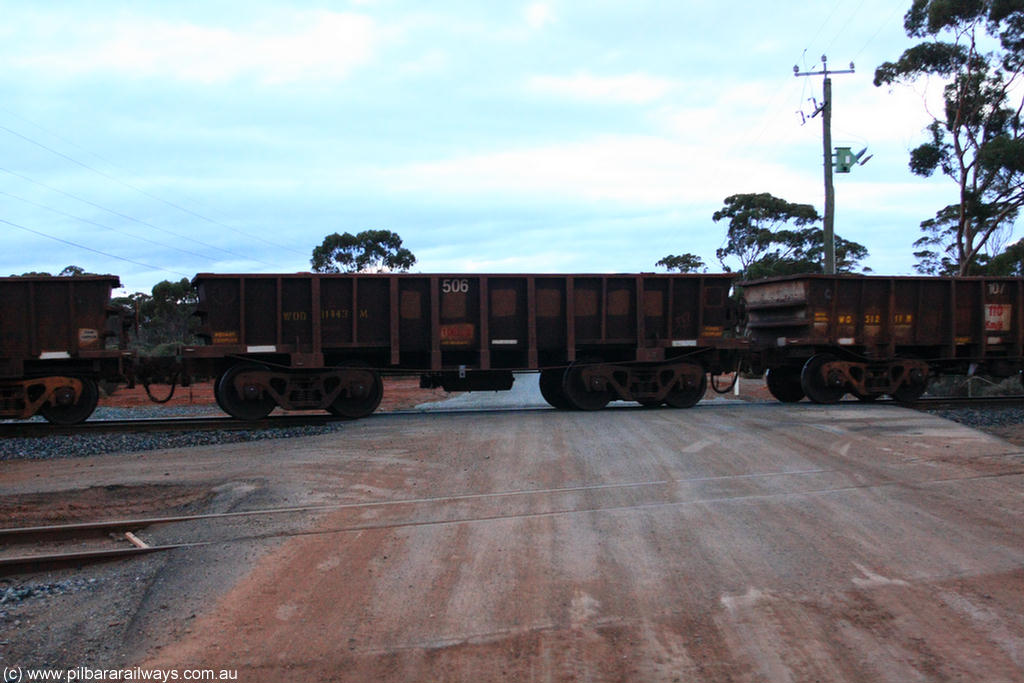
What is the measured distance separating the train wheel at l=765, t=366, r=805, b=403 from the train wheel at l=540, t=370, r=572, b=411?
461 cm

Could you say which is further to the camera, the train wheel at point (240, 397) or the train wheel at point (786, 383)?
the train wheel at point (786, 383)

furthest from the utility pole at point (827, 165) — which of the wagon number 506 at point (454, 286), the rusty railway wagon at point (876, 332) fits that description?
the wagon number 506 at point (454, 286)

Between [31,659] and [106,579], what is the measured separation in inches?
51.0

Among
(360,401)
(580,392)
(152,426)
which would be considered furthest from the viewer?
(580,392)

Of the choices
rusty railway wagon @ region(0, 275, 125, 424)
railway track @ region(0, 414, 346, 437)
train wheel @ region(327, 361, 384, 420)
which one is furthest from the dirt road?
train wheel @ region(327, 361, 384, 420)

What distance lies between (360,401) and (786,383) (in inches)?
364

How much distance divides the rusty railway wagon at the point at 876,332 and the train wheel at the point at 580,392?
11.3ft

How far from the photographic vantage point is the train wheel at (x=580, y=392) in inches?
599

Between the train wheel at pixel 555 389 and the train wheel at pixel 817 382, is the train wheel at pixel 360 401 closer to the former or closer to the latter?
the train wheel at pixel 555 389

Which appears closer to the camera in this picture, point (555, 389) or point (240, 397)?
point (240, 397)

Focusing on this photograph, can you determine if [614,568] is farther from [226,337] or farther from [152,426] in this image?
[152,426]

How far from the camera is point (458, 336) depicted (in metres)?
15.1

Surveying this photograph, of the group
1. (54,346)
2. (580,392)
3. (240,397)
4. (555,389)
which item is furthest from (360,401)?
(54,346)

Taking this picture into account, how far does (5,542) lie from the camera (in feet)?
21.6
